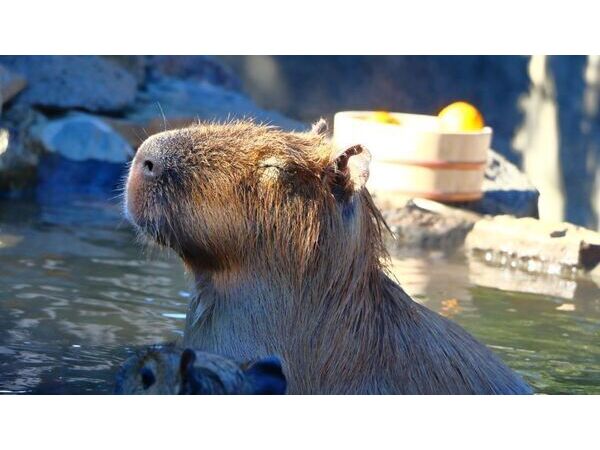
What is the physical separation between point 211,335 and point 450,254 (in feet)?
13.2

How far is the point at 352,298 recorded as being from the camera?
12.4 ft

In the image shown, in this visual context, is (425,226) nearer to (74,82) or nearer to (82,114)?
(82,114)

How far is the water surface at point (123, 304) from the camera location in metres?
4.63

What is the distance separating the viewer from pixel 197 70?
1130 centimetres

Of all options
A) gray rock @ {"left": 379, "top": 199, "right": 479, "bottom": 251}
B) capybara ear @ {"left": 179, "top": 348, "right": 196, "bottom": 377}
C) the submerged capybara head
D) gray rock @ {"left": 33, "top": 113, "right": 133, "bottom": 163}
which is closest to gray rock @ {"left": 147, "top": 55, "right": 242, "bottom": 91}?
gray rock @ {"left": 33, "top": 113, "right": 133, "bottom": 163}

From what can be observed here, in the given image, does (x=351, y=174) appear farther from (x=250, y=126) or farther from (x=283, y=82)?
(x=283, y=82)

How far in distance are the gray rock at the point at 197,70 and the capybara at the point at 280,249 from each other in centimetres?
721

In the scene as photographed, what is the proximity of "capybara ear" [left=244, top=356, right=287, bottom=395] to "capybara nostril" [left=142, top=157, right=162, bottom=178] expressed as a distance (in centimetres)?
78

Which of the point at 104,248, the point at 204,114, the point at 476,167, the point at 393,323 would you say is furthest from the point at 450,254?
the point at 393,323

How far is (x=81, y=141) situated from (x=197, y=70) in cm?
287

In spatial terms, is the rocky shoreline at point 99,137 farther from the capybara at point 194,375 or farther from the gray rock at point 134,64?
the capybara at point 194,375

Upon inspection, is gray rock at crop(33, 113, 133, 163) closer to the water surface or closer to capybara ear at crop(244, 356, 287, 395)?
the water surface

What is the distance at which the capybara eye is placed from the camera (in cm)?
305

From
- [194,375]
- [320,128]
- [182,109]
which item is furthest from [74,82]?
[194,375]
